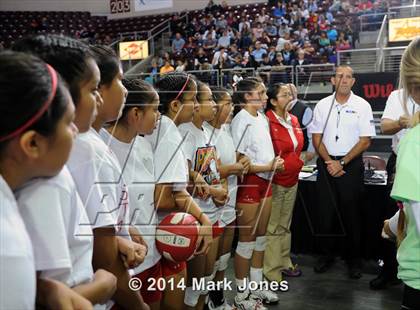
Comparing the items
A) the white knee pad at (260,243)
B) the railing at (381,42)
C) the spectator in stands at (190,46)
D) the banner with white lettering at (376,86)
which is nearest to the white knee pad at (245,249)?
the white knee pad at (260,243)

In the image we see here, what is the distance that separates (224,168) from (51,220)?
185 centimetres

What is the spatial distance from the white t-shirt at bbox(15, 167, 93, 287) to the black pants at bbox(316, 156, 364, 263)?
2.89 m

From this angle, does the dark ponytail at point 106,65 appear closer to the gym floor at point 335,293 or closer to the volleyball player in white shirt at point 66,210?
the volleyball player in white shirt at point 66,210

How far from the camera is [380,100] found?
24.5 feet

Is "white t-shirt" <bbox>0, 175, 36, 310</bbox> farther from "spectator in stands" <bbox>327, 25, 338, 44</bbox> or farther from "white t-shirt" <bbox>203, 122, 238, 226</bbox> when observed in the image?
"spectator in stands" <bbox>327, 25, 338, 44</bbox>

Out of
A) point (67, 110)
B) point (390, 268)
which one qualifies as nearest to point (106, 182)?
point (67, 110)

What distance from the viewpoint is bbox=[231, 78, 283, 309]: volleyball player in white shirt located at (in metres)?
3.03

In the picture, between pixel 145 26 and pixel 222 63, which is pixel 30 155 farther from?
pixel 145 26

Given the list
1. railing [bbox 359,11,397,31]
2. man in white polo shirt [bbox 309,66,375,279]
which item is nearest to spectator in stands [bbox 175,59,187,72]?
railing [bbox 359,11,397,31]

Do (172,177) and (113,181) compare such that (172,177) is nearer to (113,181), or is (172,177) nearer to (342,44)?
(113,181)

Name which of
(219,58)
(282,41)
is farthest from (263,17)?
(219,58)

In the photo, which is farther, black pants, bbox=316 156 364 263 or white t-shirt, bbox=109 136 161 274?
black pants, bbox=316 156 364 263

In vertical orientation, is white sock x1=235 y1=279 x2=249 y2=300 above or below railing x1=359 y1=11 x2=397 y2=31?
below

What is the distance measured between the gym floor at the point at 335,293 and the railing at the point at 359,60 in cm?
710
